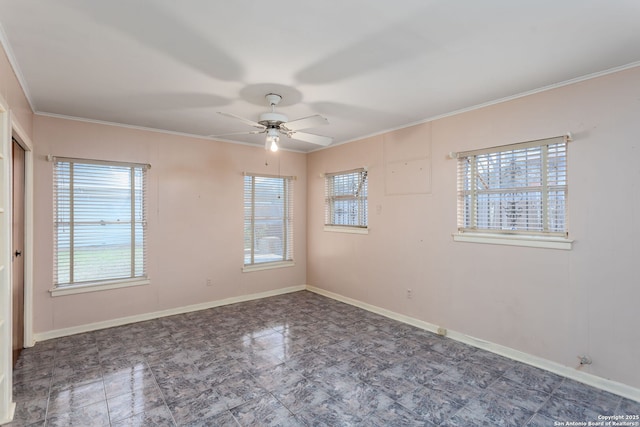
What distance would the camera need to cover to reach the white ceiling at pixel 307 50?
1860 mm

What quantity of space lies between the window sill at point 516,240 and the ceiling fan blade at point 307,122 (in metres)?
2.00

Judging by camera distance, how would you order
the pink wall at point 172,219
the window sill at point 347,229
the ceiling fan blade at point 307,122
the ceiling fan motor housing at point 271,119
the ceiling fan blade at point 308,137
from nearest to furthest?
1. the ceiling fan blade at point 307,122
2. the ceiling fan motor housing at point 271,119
3. the ceiling fan blade at point 308,137
4. the pink wall at point 172,219
5. the window sill at point 347,229

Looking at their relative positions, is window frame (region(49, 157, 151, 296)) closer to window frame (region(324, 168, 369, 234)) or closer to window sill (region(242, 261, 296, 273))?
window sill (region(242, 261, 296, 273))

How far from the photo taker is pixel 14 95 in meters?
2.58

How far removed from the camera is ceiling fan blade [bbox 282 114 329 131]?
9.19 feet

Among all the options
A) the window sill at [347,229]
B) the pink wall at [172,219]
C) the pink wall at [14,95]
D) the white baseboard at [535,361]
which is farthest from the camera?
the window sill at [347,229]

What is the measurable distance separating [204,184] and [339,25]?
3448mm

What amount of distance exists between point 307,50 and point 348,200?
3.09m

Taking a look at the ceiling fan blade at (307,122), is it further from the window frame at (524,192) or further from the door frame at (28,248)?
the door frame at (28,248)

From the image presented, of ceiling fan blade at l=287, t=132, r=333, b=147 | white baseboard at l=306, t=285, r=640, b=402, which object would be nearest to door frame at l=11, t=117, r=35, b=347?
ceiling fan blade at l=287, t=132, r=333, b=147

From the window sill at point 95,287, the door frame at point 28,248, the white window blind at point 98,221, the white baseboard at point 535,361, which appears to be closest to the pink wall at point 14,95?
the door frame at point 28,248

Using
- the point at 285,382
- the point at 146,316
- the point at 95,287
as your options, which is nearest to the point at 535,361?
the point at 285,382

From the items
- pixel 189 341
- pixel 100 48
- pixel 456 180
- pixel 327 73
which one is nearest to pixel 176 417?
pixel 189 341

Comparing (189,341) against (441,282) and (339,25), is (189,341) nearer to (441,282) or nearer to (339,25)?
(441,282)
